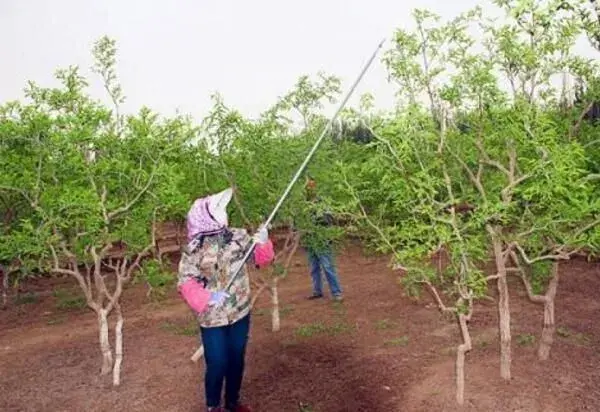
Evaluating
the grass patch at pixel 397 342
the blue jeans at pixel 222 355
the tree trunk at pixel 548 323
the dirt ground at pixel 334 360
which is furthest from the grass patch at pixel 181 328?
the tree trunk at pixel 548 323

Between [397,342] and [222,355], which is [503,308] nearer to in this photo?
[397,342]

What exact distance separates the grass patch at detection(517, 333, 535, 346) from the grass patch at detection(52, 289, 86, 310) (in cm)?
854

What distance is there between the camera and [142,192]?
687 cm

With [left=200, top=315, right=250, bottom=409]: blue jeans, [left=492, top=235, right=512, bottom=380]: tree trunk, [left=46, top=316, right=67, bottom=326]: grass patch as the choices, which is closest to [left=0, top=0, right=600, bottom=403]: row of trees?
[left=492, top=235, right=512, bottom=380]: tree trunk

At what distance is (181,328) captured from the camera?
9.72 meters

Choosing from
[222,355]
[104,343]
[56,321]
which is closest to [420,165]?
[222,355]

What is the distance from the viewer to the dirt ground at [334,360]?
639 centimetres

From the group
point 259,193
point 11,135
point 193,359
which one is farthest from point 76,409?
point 259,193

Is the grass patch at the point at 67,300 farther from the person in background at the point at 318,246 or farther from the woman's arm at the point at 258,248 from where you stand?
the woman's arm at the point at 258,248

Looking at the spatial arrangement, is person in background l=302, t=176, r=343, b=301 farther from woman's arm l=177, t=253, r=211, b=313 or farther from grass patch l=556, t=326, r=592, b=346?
grass patch l=556, t=326, r=592, b=346

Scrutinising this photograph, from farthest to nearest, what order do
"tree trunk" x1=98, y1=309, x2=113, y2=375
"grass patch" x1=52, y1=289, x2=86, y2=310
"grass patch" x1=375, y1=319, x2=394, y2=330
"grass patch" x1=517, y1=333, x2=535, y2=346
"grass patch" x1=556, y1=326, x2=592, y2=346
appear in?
"grass patch" x1=52, y1=289, x2=86, y2=310, "grass patch" x1=375, y1=319, x2=394, y2=330, "grass patch" x1=556, y1=326, x2=592, y2=346, "grass patch" x1=517, y1=333, x2=535, y2=346, "tree trunk" x1=98, y1=309, x2=113, y2=375

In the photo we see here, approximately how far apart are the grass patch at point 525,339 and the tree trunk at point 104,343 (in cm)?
516

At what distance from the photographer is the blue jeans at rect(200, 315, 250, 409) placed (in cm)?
568

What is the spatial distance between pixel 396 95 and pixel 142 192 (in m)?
3.01
